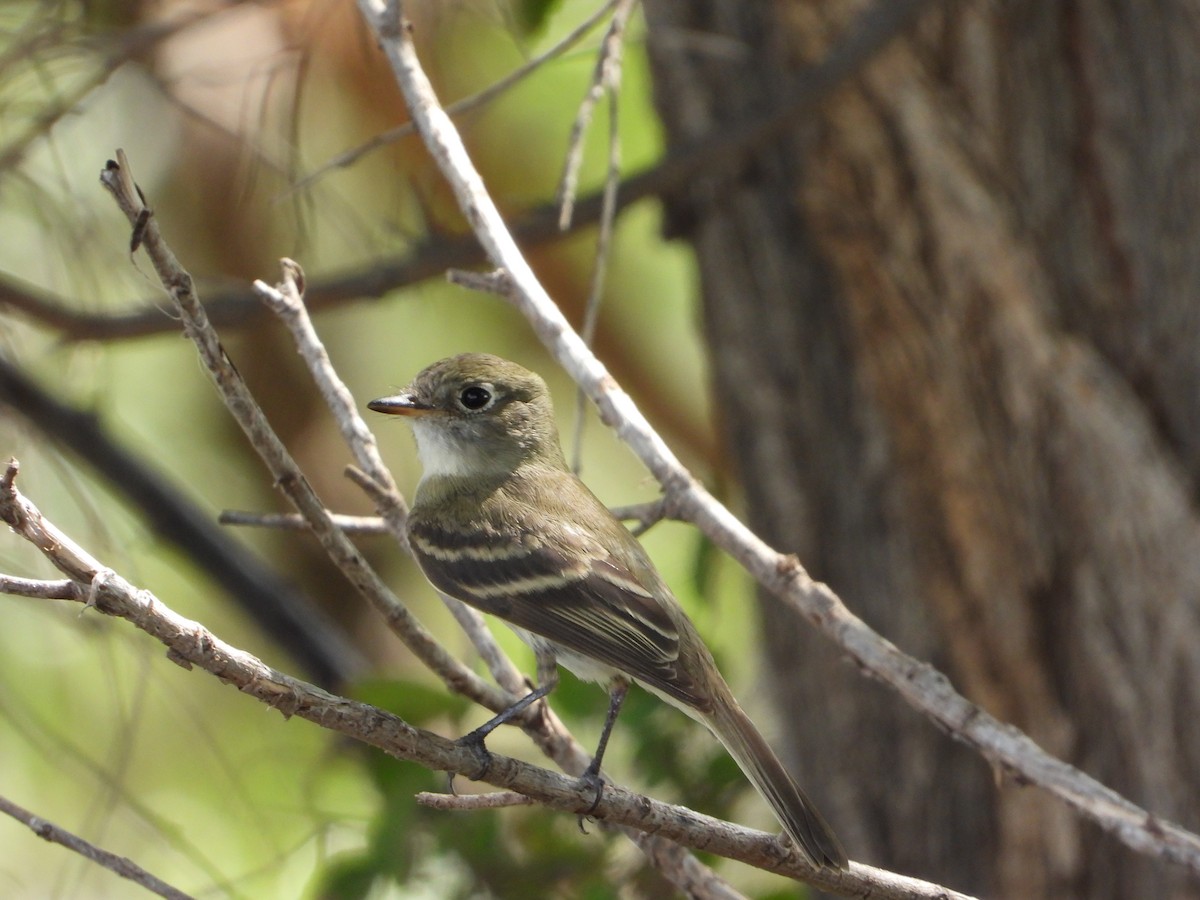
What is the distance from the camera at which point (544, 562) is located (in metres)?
2.90

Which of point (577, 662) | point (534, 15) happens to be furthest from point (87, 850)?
point (534, 15)

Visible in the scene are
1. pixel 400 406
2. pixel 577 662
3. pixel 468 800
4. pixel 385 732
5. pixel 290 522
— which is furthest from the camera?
pixel 400 406

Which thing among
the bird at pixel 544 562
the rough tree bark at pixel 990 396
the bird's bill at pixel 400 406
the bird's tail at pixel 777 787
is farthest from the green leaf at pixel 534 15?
the bird's tail at pixel 777 787

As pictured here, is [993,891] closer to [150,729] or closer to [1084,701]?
[1084,701]

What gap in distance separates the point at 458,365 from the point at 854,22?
147 cm

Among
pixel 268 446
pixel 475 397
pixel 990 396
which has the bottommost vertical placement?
pixel 268 446

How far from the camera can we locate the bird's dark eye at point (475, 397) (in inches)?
130

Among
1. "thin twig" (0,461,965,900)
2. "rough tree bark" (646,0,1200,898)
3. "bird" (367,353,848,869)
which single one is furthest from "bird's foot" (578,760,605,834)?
"rough tree bark" (646,0,1200,898)

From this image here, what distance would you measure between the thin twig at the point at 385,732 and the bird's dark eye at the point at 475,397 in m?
1.44

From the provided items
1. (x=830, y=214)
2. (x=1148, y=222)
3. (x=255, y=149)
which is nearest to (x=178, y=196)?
(x=255, y=149)

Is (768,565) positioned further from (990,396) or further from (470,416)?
(990,396)

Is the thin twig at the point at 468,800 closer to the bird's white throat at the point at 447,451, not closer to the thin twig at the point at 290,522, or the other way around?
the thin twig at the point at 290,522

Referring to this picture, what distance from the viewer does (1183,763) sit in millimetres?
3307

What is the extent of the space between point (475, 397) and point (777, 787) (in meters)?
1.31
